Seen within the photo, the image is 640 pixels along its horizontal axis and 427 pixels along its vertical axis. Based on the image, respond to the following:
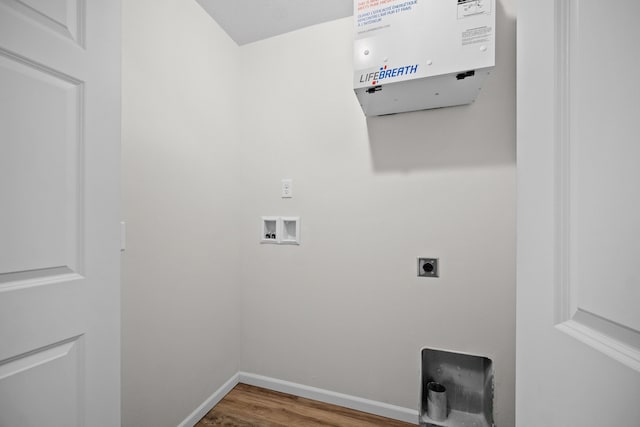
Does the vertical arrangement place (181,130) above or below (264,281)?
above

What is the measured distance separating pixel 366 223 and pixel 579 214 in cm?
128

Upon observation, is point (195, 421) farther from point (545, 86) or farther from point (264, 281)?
point (545, 86)

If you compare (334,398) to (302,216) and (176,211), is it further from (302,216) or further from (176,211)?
(176,211)

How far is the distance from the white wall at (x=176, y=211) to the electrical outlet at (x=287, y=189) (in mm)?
363

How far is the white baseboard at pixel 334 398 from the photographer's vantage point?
5.12 feet

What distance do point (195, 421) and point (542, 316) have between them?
1813mm

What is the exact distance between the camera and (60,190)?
0.75m

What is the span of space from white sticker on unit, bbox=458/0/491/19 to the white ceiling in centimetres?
68

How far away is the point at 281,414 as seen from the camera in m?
1.60

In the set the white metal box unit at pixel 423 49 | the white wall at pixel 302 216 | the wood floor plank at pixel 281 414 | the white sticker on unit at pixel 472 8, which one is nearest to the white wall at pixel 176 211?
the white wall at pixel 302 216

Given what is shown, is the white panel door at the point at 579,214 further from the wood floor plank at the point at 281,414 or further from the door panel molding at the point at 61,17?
the wood floor plank at the point at 281,414

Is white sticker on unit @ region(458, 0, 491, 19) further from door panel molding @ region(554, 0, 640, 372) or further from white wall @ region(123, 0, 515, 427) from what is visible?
door panel molding @ region(554, 0, 640, 372)

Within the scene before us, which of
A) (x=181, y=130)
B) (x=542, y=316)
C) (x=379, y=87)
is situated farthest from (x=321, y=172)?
(x=542, y=316)

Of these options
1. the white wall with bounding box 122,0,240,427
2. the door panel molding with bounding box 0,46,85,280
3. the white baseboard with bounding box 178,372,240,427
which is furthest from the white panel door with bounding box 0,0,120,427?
the white baseboard with bounding box 178,372,240,427
